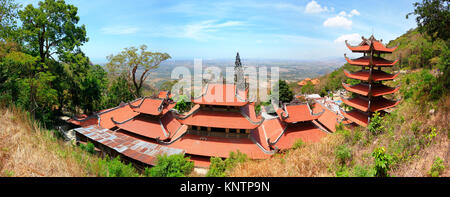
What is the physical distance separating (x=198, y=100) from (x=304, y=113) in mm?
8244

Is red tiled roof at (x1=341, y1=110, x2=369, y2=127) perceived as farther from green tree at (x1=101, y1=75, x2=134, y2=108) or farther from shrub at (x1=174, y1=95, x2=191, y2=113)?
green tree at (x1=101, y1=75, x2=134, y2=108)

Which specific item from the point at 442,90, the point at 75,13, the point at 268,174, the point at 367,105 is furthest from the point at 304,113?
the point at 75,13

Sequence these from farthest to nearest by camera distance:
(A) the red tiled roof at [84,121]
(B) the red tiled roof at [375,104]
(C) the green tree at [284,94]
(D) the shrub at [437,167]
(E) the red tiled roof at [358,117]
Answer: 1. (C) the green tree at [284,94]
2. (A) the red tiled roof at [84,121]
3. (E) the red tiled roof at [358,117]
4. (B) the red tiled roof at [375,104]
5. (D) the shrub at [437,167]

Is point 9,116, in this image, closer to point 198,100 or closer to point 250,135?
point 198,100

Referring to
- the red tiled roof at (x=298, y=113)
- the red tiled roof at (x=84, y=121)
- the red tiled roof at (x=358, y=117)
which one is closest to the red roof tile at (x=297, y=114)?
the red tiled roof at (x=298, y=113)

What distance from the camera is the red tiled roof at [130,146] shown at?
10.8 metres

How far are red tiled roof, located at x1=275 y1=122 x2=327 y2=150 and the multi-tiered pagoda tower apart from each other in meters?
2.55

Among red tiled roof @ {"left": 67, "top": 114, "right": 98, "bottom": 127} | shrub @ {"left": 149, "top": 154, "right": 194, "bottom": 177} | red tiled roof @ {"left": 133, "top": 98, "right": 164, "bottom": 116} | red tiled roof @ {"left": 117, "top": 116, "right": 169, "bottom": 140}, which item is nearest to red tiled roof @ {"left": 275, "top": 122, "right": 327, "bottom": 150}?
shrub @ {"left": 149, "top": 154, "right": 194, "bottom": 177}

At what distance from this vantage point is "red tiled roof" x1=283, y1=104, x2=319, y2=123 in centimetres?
1396

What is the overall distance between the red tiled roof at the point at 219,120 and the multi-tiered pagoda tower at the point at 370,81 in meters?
8.00

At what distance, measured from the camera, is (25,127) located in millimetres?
5785

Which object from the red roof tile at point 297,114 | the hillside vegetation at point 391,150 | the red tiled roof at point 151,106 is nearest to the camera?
the hillside vegetation at point 391,150

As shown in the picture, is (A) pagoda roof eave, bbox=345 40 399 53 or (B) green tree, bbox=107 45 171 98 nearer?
(A) pagoda roof eave, bbox=345 40 399 53

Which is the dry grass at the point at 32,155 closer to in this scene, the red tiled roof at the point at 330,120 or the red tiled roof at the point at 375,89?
the red tiled roof at the point at 375,89
